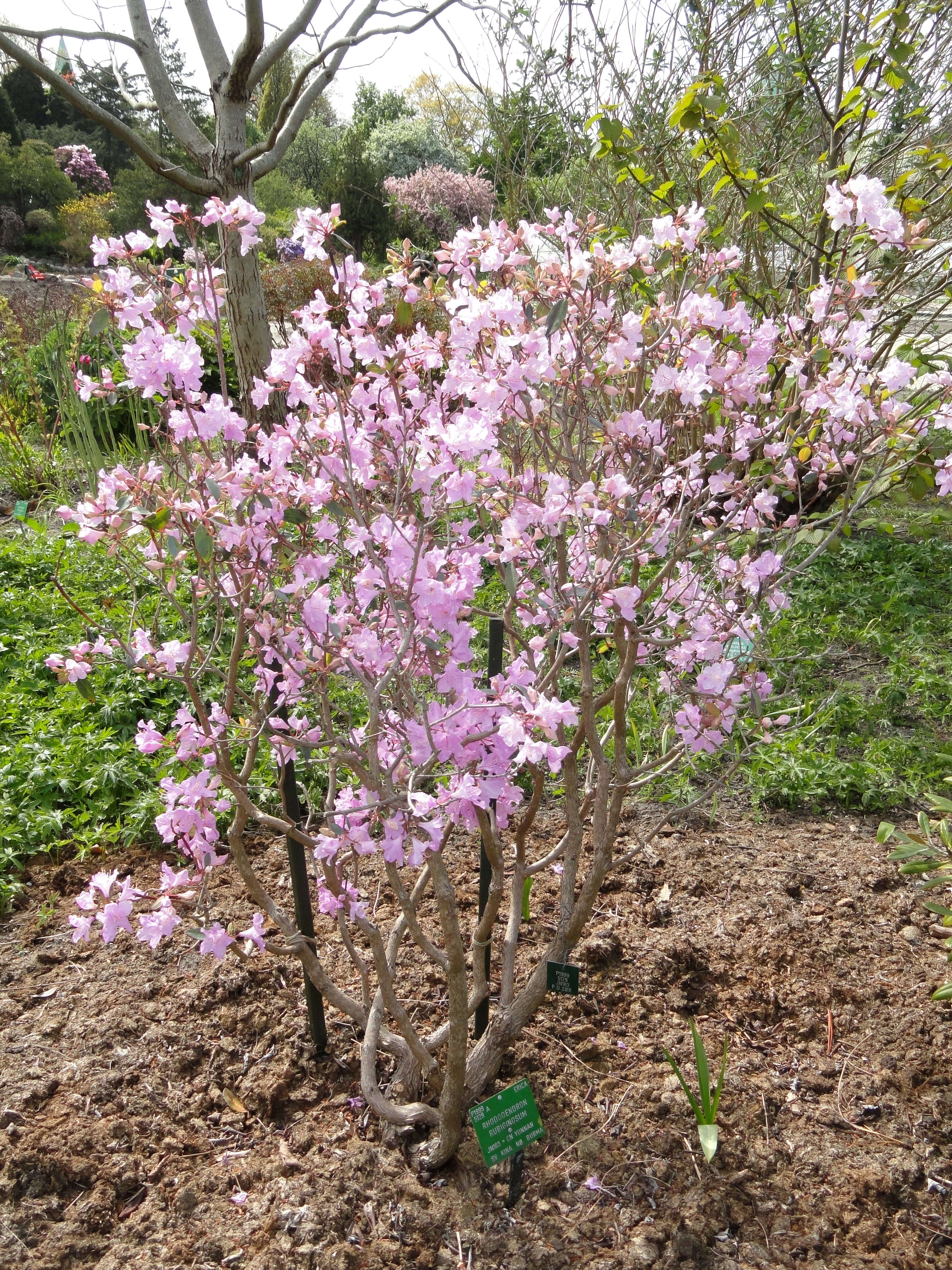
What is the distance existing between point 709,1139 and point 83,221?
20.5 metres

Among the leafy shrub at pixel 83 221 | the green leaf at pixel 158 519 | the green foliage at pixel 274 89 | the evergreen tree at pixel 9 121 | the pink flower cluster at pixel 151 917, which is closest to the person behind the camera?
the green leaf at pixel 158 519

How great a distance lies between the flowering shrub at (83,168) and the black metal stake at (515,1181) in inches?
885

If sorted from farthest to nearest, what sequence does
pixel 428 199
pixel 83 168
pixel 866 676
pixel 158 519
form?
pixel 83 168
pixel 428 199
pixel 866 676
pixel 158 519

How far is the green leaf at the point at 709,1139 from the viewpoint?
4.97 feet

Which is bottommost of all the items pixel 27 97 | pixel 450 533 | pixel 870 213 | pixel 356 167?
pixel 450 533

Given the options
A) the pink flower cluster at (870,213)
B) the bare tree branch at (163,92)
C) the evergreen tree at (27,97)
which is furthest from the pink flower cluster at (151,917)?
the evergreen tree at (27,97)

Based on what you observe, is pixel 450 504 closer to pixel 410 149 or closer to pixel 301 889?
pixel 301 889

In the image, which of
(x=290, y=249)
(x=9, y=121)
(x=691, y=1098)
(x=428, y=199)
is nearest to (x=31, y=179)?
(x=9, y=121)

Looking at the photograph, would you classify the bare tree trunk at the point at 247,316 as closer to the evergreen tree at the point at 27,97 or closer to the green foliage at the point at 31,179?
the green foliage at the point at 31,179

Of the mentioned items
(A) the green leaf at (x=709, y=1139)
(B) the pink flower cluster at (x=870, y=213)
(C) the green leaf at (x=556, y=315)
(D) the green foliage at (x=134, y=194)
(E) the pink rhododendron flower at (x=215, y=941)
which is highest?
(D) the green foliage at (x=134, y=194)

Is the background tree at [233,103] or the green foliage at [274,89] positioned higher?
the green foliage at [274,89]

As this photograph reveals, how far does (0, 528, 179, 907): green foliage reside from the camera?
2.67 meters

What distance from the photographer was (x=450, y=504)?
148cm

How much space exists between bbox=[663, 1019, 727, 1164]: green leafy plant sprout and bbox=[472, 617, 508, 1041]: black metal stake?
320mm
